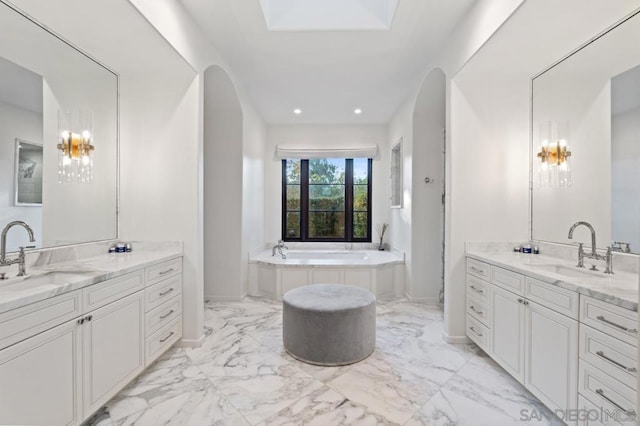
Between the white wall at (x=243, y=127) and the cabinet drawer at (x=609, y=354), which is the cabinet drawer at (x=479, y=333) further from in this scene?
the white wall at (x=243, y=127)

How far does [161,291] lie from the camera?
2264mm

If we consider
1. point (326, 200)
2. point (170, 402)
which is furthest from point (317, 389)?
point (326, 200)

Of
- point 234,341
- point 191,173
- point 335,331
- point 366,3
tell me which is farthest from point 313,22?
point 234,341

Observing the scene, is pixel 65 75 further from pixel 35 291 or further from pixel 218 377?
pixel 218 377

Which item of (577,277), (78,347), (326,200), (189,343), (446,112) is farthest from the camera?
(326,200)

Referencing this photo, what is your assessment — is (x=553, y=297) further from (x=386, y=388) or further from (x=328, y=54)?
(x=328, y=54)

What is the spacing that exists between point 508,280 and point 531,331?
35cm

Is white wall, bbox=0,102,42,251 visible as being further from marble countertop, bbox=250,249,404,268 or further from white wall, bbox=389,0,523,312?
white wall, bbox=389,0,523,312

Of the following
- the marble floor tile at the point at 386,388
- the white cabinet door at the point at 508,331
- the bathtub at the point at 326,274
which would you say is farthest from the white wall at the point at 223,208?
the white cabinet door at the point at 508,331

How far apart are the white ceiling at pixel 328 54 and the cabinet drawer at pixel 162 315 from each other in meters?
2.32

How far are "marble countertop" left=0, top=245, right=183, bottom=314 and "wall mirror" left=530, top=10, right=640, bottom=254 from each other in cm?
312

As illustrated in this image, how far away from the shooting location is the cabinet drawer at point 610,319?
1.24m

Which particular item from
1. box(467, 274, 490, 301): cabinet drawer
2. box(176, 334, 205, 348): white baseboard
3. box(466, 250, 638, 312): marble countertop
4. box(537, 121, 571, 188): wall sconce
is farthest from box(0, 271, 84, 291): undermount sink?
box(537, 121, 571, 188): wall sconce

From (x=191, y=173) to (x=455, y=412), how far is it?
260cm
